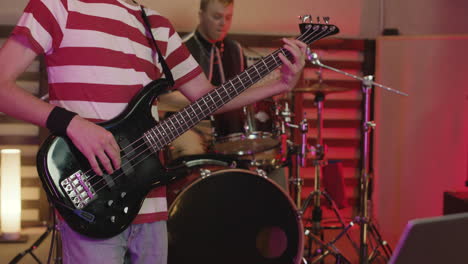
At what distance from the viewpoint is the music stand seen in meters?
1.06

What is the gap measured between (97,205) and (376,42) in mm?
4528

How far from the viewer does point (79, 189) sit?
1.76 m

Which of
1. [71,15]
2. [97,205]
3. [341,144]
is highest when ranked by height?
[71,15]

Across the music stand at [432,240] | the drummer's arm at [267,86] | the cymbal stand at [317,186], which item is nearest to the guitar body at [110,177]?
the drummer's arm at [267,86]

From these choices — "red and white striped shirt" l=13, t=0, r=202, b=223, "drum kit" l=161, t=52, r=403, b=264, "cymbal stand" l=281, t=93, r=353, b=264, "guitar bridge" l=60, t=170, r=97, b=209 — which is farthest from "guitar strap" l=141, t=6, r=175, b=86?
"cymbal stand" l=281, t=93, r=353, b=264

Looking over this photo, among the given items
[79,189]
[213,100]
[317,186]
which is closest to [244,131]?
[317,186]

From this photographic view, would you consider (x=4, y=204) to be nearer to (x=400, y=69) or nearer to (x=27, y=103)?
(x=27, y=103)

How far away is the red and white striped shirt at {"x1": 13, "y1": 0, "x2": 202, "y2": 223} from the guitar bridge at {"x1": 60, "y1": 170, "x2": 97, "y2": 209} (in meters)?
0.21

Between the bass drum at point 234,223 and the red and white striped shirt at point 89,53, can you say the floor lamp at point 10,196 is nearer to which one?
the bass drum at point 234,223

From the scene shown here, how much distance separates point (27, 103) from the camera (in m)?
1.72

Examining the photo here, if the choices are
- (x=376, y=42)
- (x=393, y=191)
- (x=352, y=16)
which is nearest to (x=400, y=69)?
(x=376, y=42)

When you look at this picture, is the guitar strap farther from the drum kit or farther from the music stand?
the music stand

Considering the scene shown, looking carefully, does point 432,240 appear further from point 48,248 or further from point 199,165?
point 48,248

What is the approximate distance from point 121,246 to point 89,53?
0.70 m
